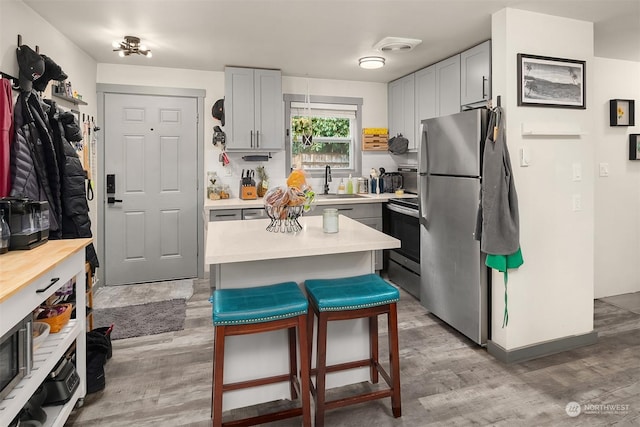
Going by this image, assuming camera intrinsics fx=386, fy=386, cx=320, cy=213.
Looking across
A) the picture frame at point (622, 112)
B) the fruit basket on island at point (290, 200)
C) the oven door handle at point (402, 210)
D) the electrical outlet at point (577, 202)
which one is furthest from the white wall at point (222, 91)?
the electrical outlet at point (577, 202)

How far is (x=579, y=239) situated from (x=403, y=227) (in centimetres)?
161

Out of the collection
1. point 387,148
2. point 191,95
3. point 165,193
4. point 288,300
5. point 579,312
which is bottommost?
point 579,312

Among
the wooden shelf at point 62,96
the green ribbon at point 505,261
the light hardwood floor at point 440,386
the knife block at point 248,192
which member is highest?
the wooden shelf at point 62,96

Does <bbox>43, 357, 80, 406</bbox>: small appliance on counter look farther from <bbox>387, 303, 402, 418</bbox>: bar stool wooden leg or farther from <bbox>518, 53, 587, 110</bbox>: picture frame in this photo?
<bbox>518, 53, 587, 110</bbox>: picture frame

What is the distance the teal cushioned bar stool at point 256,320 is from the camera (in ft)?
5.51

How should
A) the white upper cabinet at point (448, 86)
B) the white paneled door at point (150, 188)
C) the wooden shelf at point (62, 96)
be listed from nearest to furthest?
the wooden shelf at point (62, 96) < the white upper cabinet at point (448, 86) < the white paneled door at point (150, 188)

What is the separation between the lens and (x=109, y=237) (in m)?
4.27

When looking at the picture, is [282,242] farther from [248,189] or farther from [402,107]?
[402,107]

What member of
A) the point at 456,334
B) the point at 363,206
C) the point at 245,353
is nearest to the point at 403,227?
the point at 363,206

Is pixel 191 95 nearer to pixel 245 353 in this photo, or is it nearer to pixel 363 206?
pixel 363 206

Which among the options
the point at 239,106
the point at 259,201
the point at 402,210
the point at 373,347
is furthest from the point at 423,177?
the point at 239,106

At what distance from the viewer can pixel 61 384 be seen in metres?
1.89

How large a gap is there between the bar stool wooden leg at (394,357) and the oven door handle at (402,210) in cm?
183

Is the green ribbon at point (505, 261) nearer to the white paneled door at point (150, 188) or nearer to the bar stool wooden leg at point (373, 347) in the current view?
the bar stool wooden leg at point (373, 347)
